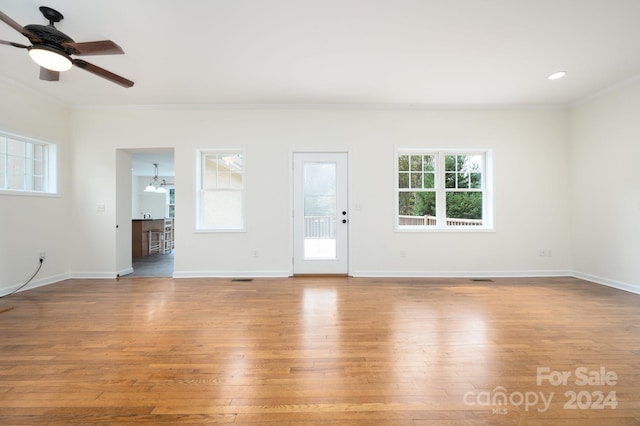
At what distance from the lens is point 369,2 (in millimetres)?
2377

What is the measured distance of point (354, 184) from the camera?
4660mm

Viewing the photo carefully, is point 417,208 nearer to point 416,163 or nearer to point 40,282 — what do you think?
point 416,163

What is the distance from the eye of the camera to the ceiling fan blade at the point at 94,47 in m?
2.38

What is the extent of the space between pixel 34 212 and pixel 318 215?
4150 millimetres

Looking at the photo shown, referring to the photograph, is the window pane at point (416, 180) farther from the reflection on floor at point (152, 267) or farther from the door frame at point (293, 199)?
the reflection on floor at point (152, 267)

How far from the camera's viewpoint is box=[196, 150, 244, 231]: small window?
480 centimetres

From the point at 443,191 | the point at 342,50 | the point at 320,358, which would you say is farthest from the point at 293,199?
the point at 320,358

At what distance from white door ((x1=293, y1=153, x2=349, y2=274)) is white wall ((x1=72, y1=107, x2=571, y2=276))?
15 cm

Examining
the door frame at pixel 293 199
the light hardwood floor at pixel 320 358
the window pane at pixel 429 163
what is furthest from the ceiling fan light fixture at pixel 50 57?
the window pane at pixel 429 163

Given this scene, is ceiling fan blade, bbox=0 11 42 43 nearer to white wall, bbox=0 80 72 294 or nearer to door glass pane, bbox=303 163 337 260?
white wall, bbox=0 80 72 294

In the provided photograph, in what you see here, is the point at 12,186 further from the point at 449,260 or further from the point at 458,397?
the point at 449,260

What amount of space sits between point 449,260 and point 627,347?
251cm

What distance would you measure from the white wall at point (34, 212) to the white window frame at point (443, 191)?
537 cm

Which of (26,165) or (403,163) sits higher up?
(403,163)
